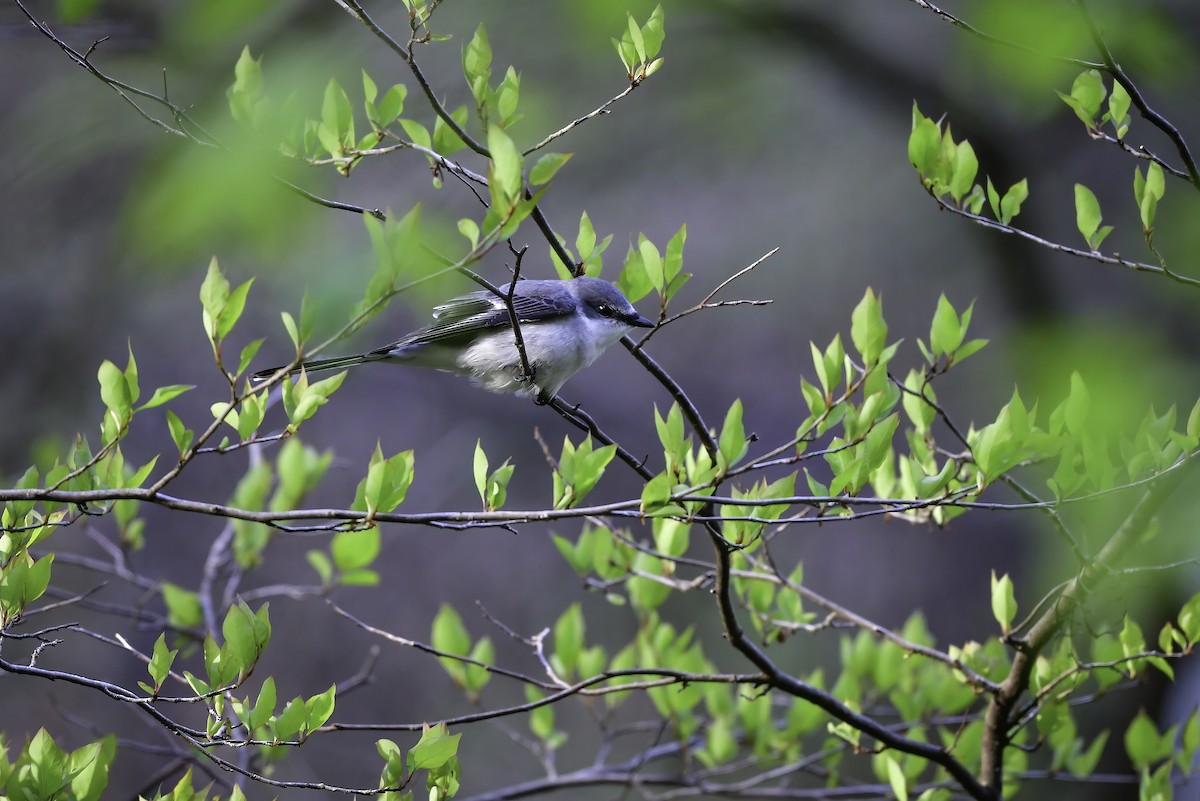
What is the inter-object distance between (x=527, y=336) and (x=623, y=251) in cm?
433

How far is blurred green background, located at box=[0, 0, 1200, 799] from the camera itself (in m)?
3.76

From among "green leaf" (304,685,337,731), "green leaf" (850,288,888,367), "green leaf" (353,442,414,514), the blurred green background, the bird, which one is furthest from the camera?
the blurred green background

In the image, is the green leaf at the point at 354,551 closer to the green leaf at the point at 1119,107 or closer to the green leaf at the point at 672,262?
the green leaf at the point at 672,262

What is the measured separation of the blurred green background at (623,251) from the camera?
148 inches

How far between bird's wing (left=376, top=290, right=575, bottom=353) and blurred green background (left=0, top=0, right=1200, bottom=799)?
0.17 meters

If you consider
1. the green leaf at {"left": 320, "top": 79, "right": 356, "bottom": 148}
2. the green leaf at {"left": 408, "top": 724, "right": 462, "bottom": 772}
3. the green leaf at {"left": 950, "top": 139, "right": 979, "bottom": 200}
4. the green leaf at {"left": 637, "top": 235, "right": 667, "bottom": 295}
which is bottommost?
the green leaf at {"left": 408, "top": 724, "right": 462, "bottom": 772}

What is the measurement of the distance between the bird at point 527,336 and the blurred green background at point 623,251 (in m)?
0.21

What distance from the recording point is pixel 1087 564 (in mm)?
1998

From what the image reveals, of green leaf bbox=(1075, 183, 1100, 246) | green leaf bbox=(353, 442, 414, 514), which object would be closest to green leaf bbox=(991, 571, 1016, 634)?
green leaf bbox=(1075, 183, 1100, 246)

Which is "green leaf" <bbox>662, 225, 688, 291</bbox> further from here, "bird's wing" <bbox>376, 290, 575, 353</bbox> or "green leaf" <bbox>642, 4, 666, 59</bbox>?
"bird's wing" <bbox>376, 290, 575, 353</bbox>

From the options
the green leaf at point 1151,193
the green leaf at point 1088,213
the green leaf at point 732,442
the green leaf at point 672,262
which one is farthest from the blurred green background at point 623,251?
the green leaf at point 732,442

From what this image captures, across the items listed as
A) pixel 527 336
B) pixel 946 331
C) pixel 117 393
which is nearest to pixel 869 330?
pixel 946 331

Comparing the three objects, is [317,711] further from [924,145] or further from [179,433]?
[924,145]

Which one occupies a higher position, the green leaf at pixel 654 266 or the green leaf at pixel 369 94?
the green leaf at pixel 369 94
